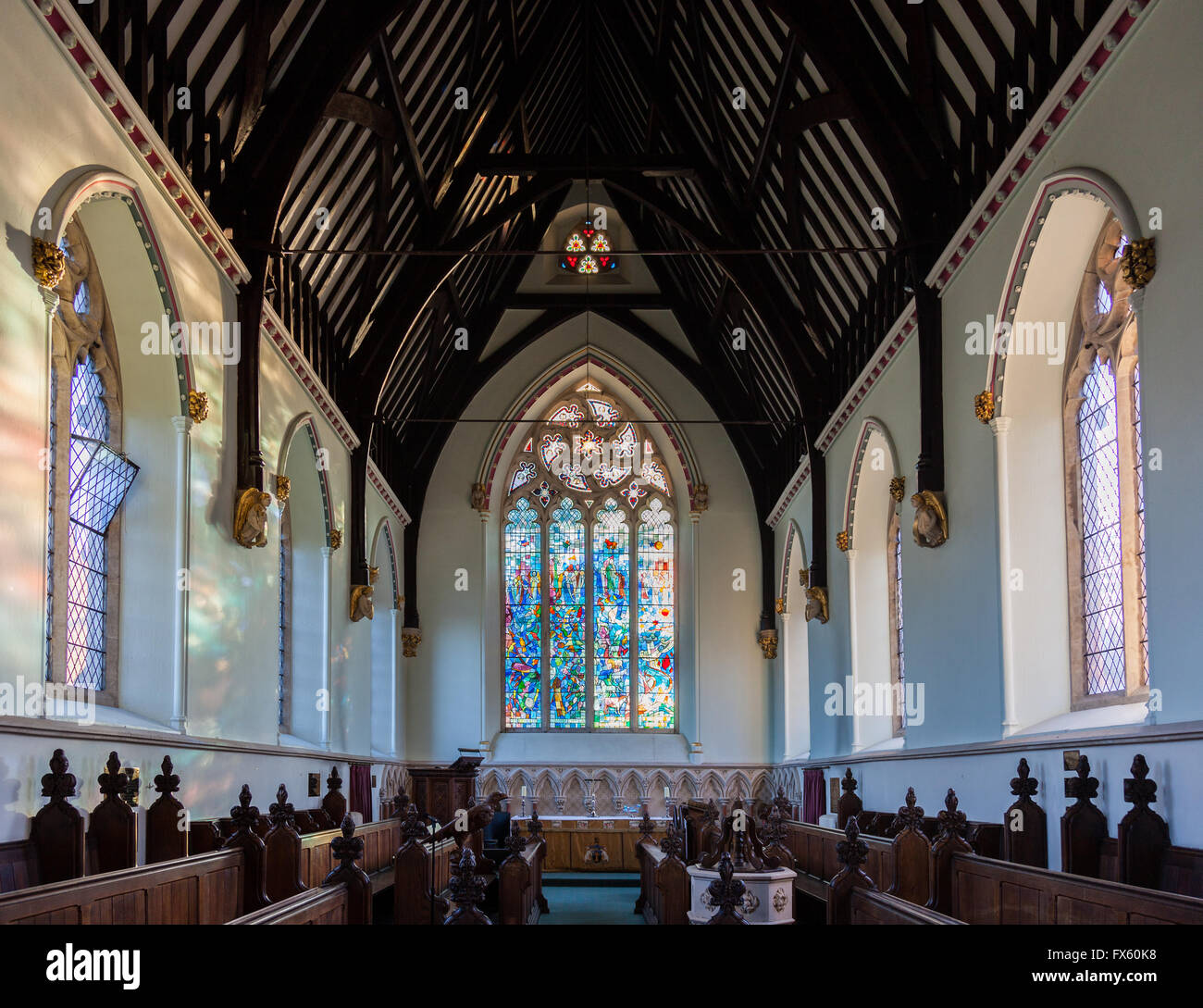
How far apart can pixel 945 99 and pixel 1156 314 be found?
418 cm

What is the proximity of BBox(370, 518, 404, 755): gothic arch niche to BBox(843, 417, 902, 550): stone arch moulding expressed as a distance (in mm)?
6697

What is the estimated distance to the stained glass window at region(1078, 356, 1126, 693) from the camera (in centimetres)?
819

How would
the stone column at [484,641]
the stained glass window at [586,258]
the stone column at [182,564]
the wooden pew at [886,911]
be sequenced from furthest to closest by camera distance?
the stained glass window at [586,258]
the stone column at [484,641]
the stone column at [182,564]
the wooden pew at [886,911]

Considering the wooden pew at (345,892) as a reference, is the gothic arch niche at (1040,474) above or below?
above

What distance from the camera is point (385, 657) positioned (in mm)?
18188

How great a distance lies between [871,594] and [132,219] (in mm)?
8428

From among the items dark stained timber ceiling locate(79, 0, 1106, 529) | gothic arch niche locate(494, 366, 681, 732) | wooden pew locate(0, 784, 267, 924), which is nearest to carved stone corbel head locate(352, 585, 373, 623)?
dark stained timber ceiling locate(79, 0, 1106, 529)

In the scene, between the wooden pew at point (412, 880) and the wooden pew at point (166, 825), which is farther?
the wooden pew at point (412, 880)

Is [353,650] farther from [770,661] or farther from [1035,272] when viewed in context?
[1035,272]

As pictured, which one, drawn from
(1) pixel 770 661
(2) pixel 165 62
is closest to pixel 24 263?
(2) pixel 165 62

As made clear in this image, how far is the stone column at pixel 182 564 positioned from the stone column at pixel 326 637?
454 cm

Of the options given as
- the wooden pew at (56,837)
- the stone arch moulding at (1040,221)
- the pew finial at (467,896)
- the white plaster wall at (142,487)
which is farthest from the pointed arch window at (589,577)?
the pew finial at (467,896)

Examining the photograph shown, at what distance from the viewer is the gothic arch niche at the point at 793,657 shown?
17.9 m

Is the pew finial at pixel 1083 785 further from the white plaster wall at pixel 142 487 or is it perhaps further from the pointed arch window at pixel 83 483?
the pointed arch window at pixel 83 483
